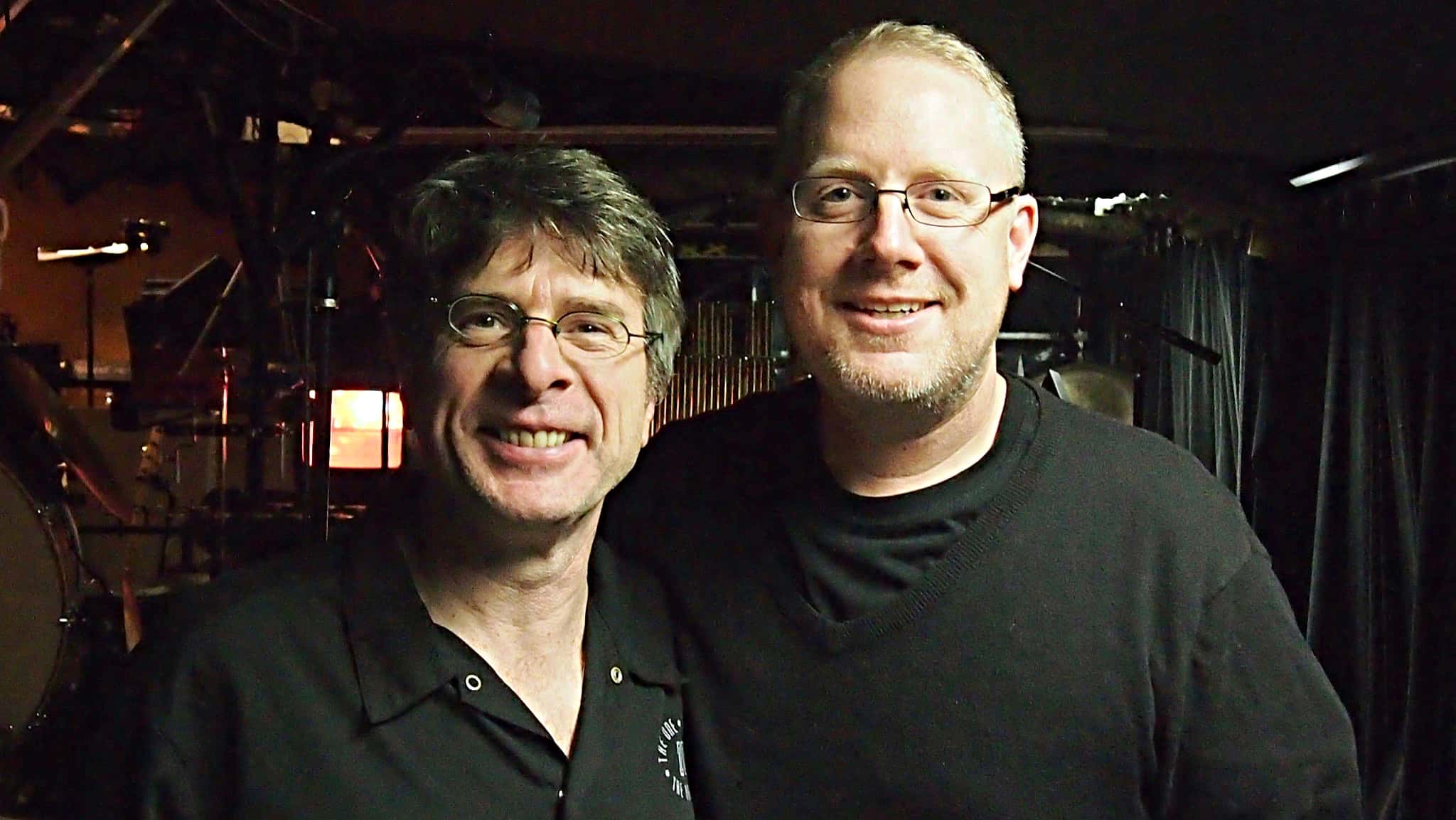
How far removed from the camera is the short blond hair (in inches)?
50.3

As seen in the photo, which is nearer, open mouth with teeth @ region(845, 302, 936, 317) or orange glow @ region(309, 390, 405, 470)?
open mouth with teeth @ region(845, 302, 936, 317)

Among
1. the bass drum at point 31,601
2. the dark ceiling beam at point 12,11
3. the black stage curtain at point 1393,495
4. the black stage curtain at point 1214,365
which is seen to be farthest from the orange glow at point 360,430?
Result: the black stage curtain at point 1393,495

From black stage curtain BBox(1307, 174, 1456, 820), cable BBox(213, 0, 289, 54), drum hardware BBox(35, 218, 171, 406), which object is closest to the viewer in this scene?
black stage curtain BBox(1307, 174, 1456, 820)

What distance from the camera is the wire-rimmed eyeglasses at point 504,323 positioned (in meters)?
1.19

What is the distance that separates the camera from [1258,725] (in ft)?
4.03

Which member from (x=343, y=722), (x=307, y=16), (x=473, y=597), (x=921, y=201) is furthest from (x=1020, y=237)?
(x=307, y=16)

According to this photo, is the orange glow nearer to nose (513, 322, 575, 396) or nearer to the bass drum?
the bass drum

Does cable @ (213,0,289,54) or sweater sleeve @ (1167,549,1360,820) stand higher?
cable @ (213,0,289,54)

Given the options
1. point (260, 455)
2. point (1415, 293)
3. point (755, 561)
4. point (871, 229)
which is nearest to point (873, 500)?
point (755, 561)

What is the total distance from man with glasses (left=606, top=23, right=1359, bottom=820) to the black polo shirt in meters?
0.21

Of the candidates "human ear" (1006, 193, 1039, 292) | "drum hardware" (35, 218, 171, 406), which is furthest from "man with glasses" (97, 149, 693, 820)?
"drum hardware" (35, 218, 171, 406)

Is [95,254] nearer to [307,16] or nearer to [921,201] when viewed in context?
[307,16]

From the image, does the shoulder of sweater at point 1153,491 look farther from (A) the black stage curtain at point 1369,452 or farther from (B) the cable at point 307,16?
(B) the cable at point 307,16

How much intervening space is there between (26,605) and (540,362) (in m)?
2.93
